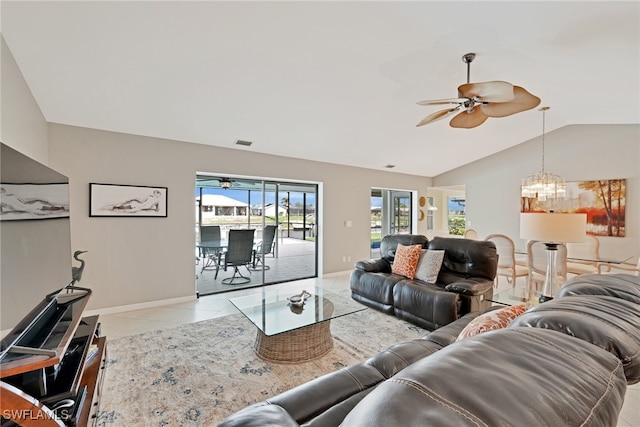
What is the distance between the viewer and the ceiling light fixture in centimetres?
502

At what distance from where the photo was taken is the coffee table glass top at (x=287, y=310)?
2.38 metres

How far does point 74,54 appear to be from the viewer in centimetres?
238

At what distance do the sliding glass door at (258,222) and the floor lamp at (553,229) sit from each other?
3.83 meters

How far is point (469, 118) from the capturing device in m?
2.91

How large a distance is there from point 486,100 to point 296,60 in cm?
177

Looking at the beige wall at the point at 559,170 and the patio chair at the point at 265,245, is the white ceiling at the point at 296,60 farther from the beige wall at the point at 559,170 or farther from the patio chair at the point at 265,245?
the patio chair at the point at 265,245

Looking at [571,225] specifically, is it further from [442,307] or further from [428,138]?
[428,138]

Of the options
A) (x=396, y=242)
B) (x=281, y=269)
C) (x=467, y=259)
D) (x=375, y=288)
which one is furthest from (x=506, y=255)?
(x=281, y=269)

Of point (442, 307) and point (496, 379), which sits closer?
point (496, 379)

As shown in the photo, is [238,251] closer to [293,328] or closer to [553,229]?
[293,328]

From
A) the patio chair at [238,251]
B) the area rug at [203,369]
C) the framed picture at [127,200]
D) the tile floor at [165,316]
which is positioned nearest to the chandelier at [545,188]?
the area rug at [203,369]

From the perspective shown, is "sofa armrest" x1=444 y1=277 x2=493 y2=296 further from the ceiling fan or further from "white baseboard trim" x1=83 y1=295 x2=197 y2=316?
"white baseboard trim" x1=83 y1=295 x2=197 y2=316

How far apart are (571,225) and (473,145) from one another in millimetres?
3969

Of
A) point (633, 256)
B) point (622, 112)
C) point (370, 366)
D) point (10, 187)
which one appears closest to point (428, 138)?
point (622, 112)
